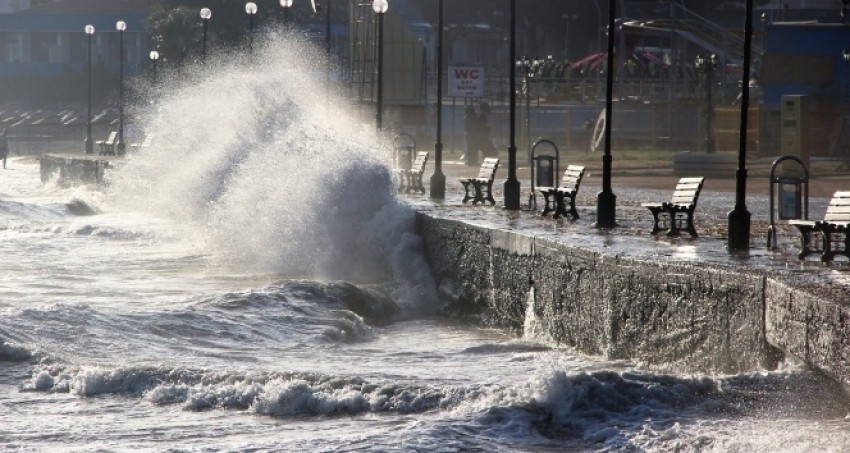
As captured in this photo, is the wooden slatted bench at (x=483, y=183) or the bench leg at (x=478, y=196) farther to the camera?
the bench leg at (x=478, y=196)

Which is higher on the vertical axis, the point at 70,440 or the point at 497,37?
the point at 497,37

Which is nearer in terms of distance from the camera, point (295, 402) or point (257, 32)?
point (295, 402)

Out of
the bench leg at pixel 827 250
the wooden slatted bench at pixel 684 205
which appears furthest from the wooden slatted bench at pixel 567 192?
the bench leg at pixel 827 250

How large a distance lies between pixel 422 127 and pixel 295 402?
39.2m

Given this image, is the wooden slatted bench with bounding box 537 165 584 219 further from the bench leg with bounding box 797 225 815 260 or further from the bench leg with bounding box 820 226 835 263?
the bench leg with bounding box 820 226 835 263

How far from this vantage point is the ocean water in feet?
36.4

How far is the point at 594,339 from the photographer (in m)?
15.8

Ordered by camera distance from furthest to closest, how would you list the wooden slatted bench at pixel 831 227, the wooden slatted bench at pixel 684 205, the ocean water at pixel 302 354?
the wooden slatted bench at pixel 684 205
the wooden slatted bench at pixel 831 227
the ocean water at pixel 302 354

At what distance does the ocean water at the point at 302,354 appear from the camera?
36.4 feet

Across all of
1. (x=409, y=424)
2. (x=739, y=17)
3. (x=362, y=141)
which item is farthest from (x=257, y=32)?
(x=409, y=424)

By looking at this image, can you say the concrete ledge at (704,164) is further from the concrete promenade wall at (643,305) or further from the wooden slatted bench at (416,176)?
the concrete promenade wall at (643,305)

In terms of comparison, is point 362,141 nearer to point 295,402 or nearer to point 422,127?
point 295,402

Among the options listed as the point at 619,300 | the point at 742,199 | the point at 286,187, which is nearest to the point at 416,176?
the point at 286,187

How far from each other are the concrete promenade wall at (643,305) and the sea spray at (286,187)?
265 centimetres
